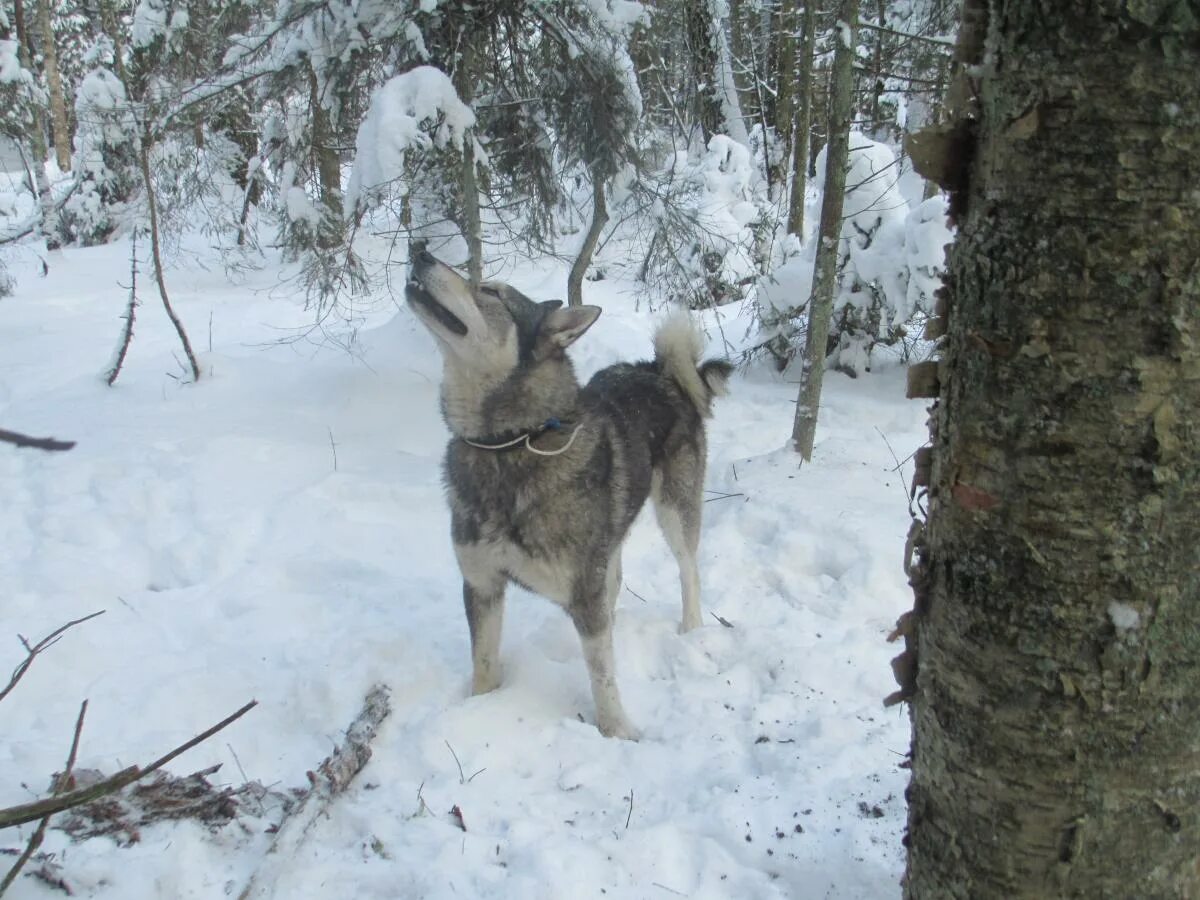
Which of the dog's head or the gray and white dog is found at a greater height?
the dog's head

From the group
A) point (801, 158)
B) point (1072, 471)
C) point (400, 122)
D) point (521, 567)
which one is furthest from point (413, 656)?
point (801, 158)

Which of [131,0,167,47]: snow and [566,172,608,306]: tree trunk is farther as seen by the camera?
[131,0,167,47]: snow

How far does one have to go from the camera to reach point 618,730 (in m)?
3.41

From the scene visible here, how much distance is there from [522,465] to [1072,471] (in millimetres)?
2241

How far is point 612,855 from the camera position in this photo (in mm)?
2600

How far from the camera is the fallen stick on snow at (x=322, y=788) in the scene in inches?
95.1

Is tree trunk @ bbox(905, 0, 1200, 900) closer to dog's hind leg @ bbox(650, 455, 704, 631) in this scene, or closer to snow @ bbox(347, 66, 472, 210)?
dog's hind leg @ bbox(650, 455, 704, 631)

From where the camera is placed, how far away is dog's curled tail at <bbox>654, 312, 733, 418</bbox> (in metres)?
4.63

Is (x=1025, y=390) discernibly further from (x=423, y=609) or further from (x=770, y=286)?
(x=770, y=286)

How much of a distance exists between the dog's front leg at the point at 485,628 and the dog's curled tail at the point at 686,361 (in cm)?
171

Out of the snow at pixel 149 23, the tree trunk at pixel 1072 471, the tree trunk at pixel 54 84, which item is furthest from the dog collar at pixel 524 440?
the tree trunk at pixel 54 84

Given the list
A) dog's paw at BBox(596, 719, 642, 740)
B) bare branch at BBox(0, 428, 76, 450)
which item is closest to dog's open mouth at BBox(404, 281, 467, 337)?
dog's paw at BBox(596, 719, 642, 740)

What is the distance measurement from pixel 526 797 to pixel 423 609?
66.3 inches

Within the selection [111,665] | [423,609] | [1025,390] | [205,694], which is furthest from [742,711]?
[111,665]
